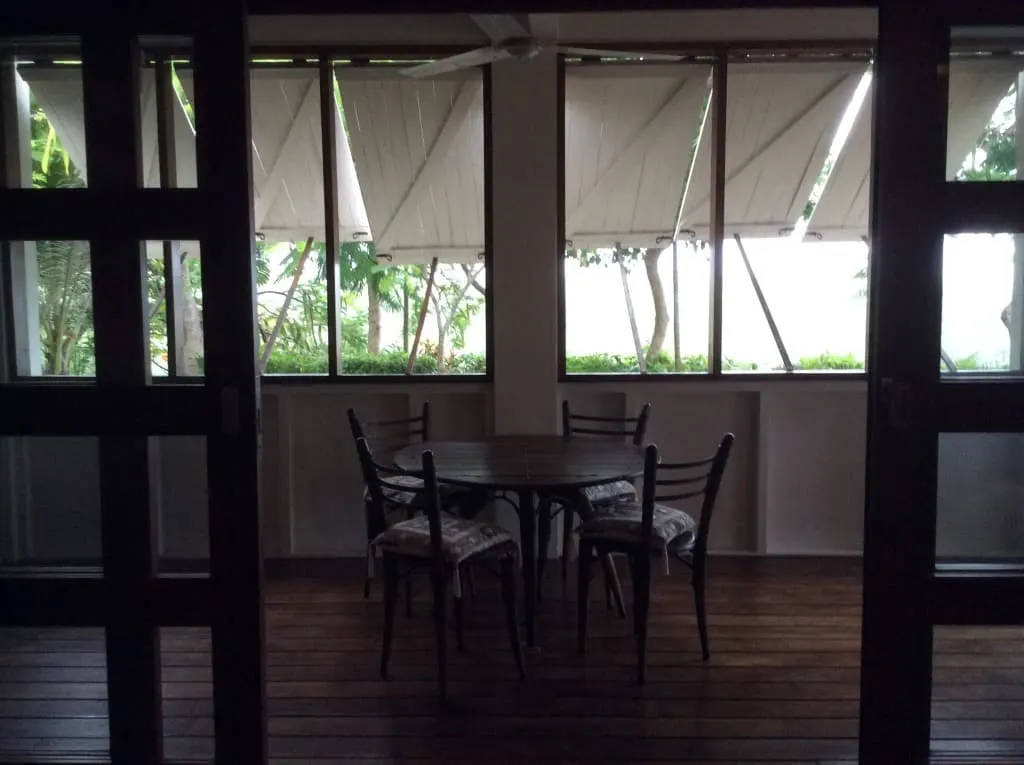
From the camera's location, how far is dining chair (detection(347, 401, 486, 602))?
11.5ft

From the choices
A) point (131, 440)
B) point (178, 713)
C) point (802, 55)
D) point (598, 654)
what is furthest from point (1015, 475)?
point (802, 55)

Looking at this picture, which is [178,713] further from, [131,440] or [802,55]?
[802,55]

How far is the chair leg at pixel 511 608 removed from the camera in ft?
9.37

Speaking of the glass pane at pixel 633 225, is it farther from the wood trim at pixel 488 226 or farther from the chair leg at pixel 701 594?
the chair leg at pixel 701 594

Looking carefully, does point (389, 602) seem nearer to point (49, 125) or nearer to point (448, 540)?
point (448, 540)

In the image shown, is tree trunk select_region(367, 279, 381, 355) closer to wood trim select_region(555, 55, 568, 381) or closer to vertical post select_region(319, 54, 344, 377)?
vertical post select_region(319, 54, 344, 377)

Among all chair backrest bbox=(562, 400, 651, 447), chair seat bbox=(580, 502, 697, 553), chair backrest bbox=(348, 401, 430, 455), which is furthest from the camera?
chair backrest bbox=(348, 401, 430, 455)

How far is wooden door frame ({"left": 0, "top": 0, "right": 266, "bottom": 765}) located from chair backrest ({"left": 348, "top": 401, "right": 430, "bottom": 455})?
1917 mm

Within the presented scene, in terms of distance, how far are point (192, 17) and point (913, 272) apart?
6.08ft

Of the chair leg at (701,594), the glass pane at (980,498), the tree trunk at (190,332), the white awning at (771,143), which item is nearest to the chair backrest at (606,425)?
the chair leg at (701,594)

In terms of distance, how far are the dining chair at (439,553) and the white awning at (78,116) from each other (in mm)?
1184

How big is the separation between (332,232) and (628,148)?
1.75m

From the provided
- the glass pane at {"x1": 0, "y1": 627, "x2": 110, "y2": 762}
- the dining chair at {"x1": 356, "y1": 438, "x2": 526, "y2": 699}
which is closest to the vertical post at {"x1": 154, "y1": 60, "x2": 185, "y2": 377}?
the glass pane at {"x1": 0, "y1": 627, "x2": 110, "y2": 762}

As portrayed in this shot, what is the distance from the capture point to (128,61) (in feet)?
6.46
